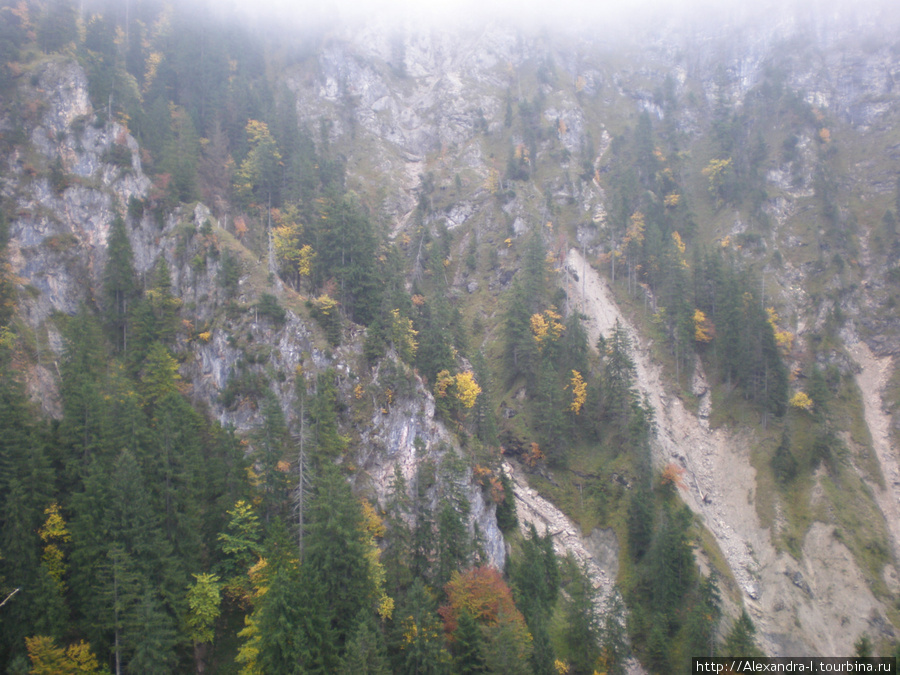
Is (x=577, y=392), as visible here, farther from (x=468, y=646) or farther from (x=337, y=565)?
(x=337, y=565)

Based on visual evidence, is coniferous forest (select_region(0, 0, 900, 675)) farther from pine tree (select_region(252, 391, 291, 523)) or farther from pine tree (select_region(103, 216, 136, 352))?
pine tree (select_region(103, 216, 136, 352))

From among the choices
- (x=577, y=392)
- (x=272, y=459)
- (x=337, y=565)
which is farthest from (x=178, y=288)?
(x=577, y=392)

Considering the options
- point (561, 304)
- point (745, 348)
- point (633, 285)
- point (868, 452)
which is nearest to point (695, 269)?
point (633, 285)

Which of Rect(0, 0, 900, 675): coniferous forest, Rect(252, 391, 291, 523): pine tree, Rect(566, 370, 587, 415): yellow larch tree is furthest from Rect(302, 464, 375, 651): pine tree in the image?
Rect(566, 370, 587, 415): yellow larch tree

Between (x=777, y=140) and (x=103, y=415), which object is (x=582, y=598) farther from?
(x=777, y=140)

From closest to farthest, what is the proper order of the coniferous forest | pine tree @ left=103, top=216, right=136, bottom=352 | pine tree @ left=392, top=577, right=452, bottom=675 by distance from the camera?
the coniferous forest, pine tree @ left=392, top=577, right=452, bottom=675, pine tree @ left=103, top=216, right=136, bottom=352

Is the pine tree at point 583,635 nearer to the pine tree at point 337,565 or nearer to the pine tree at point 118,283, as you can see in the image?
the pine tree at point 337,565

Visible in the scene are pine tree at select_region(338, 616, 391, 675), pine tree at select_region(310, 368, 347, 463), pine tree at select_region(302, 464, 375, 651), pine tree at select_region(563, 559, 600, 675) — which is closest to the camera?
pine tree at select_region(338, 616, 391, 675)

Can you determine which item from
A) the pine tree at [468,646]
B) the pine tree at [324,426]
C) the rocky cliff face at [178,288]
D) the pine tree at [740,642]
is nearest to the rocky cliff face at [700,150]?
the pine tree at [740,642]
